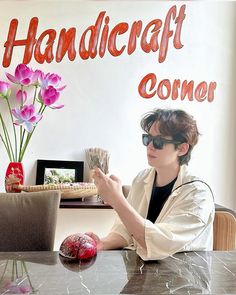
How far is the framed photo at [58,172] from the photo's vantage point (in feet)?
10.2

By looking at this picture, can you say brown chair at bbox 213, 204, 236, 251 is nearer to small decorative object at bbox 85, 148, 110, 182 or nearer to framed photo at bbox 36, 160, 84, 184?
small decorative object at bbox 85, 148, 110, 182

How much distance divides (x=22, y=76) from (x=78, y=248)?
5.68ft

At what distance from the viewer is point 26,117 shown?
290 cm

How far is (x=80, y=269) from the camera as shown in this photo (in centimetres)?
143

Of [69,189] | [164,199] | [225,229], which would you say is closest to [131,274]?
[164,199]

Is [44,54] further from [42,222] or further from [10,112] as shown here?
[42,222]

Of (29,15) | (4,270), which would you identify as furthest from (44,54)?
(4,270)

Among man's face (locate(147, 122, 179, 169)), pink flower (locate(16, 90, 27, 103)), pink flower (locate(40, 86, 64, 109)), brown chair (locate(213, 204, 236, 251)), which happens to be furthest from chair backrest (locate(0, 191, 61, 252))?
pink flower (locate(16, 90, 27, 103))

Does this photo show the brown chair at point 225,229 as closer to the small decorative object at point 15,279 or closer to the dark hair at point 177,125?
the dark hair at point 177,125

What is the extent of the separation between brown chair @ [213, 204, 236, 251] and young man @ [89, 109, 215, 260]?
0.29 m

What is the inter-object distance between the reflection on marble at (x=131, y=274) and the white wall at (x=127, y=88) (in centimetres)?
162

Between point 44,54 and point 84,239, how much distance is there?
1.92 m

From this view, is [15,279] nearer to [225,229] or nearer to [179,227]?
[179,227]

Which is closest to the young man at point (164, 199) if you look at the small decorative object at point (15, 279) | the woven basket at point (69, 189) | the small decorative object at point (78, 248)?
the small decorative object at point (78, 248)
